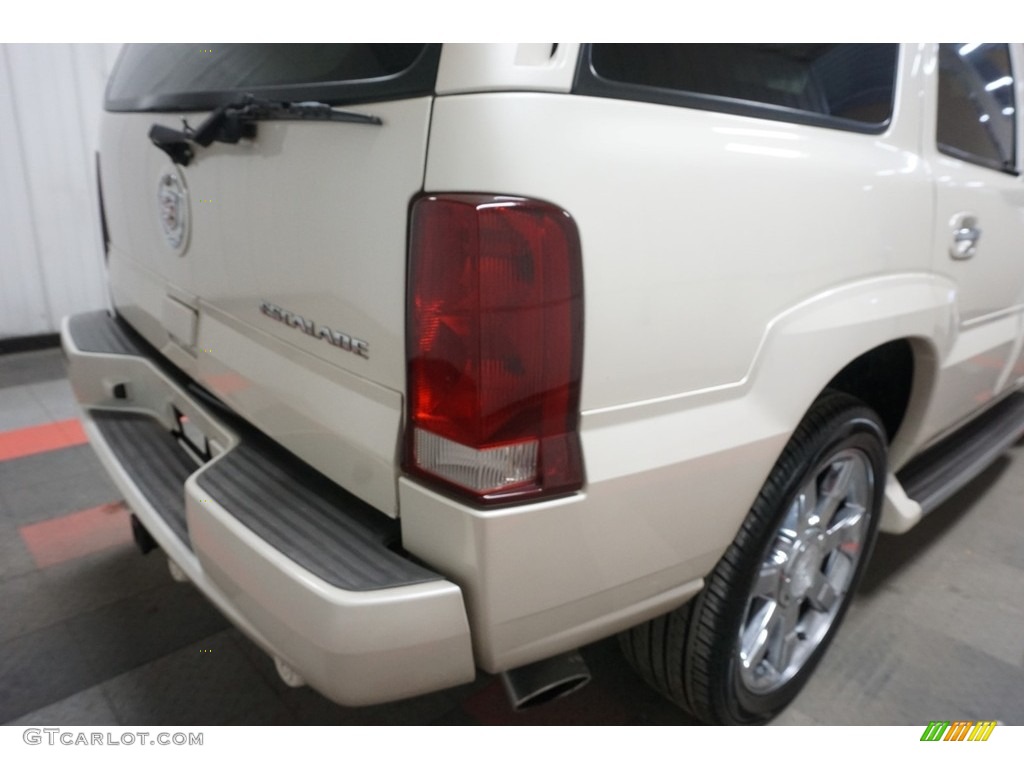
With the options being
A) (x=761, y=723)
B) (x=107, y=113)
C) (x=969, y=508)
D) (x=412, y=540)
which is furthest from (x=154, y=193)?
(x=969, y=508)

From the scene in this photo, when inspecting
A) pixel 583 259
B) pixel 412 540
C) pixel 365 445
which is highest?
pixel 583 259

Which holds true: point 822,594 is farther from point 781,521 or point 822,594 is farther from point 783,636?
point 781,521

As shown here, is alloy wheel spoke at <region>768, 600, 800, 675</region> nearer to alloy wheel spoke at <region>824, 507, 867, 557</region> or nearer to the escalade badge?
→ alloy wheel spoke at <region>824, 507, 867, 557</region>

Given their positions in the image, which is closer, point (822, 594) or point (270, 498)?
point (270, 498)

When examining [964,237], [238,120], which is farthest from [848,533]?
[238,120]

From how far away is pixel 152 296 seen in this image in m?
1.79

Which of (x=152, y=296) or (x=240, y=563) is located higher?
(x=152, y=296)

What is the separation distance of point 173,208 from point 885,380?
196 centimetres

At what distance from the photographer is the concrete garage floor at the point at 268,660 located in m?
1.76

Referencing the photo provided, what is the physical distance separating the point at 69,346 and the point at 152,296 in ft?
1.18

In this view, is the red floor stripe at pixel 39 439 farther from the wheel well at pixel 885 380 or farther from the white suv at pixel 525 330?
the wheel well at pixel 885 380

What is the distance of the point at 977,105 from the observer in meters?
1.95

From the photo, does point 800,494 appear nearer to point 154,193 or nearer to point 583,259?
point 583,259

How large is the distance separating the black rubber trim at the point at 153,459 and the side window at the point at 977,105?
1.98 meters
